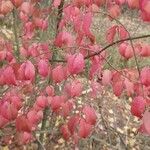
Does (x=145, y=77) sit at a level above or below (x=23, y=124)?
above

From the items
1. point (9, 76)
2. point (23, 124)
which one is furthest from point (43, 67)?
point (23, 124)

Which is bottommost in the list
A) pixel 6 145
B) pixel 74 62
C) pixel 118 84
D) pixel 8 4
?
pixel 6 145

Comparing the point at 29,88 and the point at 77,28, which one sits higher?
the point at 77,28

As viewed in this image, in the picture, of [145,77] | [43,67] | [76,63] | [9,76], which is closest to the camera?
[145,77]

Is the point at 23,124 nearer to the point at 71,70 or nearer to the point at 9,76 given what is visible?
the point at 9,76

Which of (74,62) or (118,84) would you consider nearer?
(74,62)

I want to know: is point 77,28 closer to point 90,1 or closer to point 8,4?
point 90,1

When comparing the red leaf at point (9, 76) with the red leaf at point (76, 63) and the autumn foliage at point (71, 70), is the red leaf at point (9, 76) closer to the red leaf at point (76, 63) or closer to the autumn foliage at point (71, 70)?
the autumn foliage at point (71, 70)

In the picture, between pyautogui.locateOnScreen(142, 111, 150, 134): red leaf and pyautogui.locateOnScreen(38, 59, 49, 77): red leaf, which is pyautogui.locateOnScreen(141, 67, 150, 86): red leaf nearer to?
pyautogui.locateOnScreen(142, 111, 150, 134): red leaf

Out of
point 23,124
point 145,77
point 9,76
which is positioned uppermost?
point 145,77

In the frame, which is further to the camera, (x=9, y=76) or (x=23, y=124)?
(x=23, y=124)

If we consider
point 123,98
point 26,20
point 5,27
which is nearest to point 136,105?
point 26,20

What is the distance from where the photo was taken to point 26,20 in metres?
3.67

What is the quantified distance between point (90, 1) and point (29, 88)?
840mm
